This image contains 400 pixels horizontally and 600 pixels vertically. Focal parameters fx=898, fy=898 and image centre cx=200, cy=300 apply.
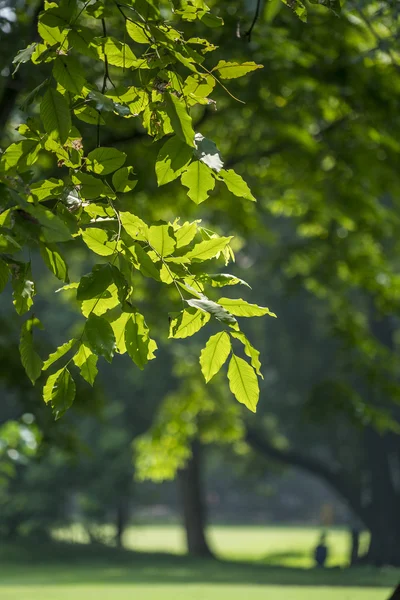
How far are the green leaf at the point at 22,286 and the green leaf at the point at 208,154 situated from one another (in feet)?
1.63

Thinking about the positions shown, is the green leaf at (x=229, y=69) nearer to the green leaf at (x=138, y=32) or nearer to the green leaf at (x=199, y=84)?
the green leaf at (x=199, y=84)

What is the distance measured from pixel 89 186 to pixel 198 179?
0.90 feet


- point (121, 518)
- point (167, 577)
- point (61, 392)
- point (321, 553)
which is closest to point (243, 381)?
point (61, 392)

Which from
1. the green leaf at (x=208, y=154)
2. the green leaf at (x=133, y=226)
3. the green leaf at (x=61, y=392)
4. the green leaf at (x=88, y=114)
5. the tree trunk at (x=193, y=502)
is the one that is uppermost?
the green leaf at (x=208, y=154)

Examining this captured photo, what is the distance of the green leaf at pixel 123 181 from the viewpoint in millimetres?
2256

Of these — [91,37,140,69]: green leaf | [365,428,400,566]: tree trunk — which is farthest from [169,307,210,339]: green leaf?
[365,428,400,566]: tree trunk

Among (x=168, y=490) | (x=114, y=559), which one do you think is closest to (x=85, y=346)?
(x=114, y=559)

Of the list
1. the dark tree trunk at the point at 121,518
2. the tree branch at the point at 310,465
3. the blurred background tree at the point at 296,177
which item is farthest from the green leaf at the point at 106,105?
the dark tree trunk at the point at 121,518

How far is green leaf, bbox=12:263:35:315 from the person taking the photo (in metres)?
2.18

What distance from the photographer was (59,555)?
24.6 m

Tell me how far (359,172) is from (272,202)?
273cm

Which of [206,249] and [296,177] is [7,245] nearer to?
[206,249]

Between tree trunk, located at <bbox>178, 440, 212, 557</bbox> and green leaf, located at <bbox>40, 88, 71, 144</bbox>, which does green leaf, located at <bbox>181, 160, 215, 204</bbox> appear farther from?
tree trunk, located at <bbox>178, 440, 212, 557</bbox>

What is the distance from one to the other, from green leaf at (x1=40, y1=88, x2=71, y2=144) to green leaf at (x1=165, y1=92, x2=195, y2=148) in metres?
0.24
